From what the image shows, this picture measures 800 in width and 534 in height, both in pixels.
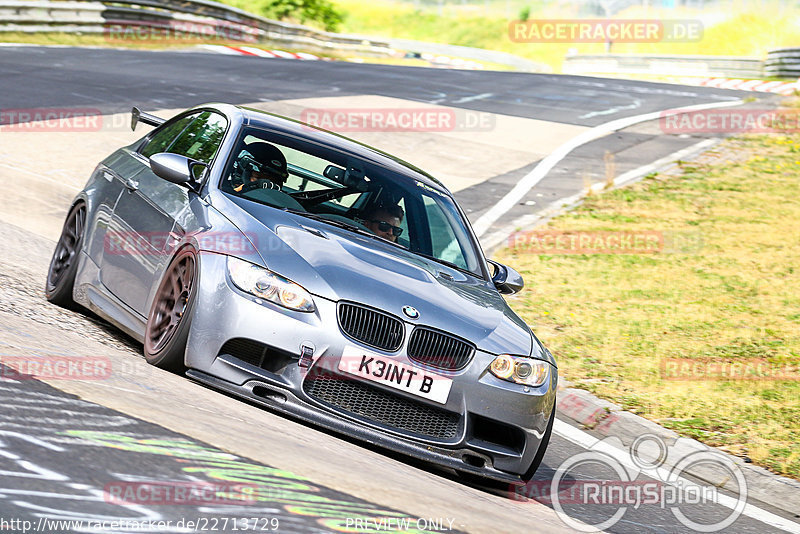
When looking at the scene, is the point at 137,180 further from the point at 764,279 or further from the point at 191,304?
the point at 764,279

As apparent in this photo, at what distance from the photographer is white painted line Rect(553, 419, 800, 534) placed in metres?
6.24

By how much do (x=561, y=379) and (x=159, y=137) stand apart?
3553mm

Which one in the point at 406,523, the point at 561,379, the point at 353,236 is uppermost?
the point at 353,236

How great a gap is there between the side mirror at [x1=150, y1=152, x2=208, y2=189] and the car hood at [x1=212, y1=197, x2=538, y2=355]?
0.35 meters

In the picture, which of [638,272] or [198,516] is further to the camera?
[638,272]

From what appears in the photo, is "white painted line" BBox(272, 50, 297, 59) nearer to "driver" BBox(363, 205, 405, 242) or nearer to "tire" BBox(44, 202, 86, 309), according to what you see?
"tire" BBox(44, 202, 86, 309)

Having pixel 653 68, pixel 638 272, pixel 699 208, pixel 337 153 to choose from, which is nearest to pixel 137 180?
pixel 337 153

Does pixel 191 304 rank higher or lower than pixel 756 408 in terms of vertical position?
higher

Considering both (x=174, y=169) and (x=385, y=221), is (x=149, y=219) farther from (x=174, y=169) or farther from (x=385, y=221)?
(x=385, y=221)

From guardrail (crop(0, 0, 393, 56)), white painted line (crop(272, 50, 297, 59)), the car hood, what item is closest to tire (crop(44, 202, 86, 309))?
the car hood

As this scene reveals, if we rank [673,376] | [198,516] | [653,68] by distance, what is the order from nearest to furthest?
[198,516], [673,376], [653,68]

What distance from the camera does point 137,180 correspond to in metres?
6.94

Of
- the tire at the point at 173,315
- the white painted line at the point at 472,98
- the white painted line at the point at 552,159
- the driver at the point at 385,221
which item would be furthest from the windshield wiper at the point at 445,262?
the white painted line at the point at 472,98

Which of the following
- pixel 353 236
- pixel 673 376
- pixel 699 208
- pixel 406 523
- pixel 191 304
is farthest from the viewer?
pixel 699 208
